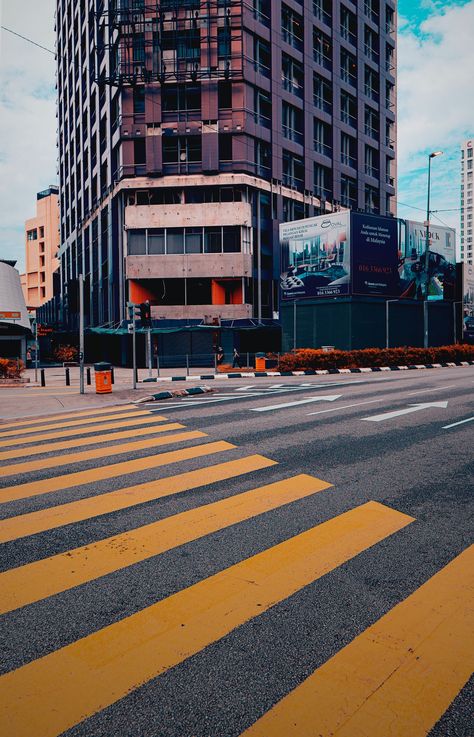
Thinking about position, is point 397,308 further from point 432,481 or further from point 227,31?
point 432,481

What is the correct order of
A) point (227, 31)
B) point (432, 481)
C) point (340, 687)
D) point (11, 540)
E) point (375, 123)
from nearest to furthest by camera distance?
point (340, 687), point (11, 540), point (432, 481), point (227, 31), point (375, 123)

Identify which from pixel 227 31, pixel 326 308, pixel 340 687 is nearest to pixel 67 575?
pixel 340 687

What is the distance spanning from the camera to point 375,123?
184 ft

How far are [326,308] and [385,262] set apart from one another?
562 cm

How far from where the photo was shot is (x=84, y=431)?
1105cm

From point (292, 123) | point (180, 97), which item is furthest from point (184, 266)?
point (292, 123)

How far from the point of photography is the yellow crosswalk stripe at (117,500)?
5.57 m

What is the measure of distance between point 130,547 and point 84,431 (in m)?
6.50

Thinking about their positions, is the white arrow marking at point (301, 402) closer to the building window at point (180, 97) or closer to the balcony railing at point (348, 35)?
the building window at point (180, 97)

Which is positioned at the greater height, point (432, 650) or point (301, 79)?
point (301, 79)

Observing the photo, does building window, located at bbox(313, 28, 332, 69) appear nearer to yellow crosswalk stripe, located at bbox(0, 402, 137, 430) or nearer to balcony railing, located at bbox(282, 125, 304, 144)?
balcony railing, located at bbox(282, 125, 304, 144)

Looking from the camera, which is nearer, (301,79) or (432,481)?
(432,481)

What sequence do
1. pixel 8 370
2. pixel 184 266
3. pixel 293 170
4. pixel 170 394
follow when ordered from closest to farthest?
1. pixel 170 394
2. pixel 8 370
3. pixel 184 266
4. pixel 293 170

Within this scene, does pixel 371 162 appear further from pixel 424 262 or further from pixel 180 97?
pixel 180 97
